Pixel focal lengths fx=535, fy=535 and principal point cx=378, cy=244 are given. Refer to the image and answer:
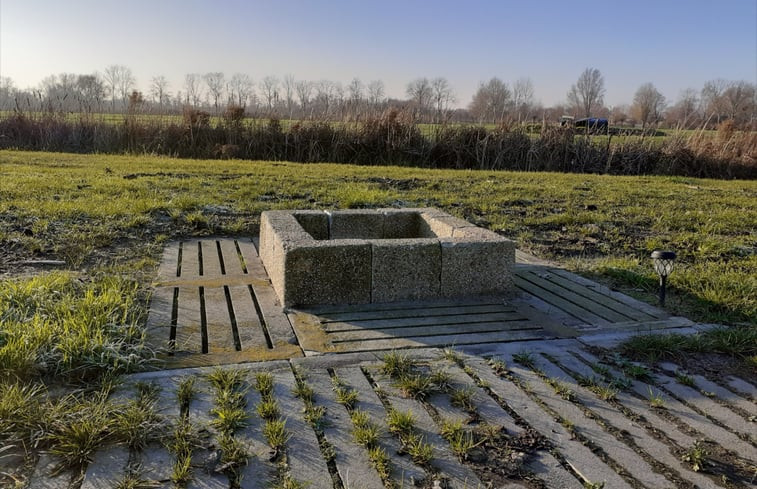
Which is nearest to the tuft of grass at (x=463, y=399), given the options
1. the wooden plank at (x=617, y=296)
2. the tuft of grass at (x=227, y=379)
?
the tuft of grass at (x=227, y=379)

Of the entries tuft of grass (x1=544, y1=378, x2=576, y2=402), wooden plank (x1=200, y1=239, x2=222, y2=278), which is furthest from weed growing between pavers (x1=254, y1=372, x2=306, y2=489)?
wooden plank (x1=200, y1=239, x2=222, y2=278)

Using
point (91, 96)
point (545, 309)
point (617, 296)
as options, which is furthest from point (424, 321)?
point (91, 96)

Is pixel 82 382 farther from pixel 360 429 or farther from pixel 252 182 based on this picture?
pixel 252 182

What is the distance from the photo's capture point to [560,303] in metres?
3.76

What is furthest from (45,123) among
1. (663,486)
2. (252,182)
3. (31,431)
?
(663,486)

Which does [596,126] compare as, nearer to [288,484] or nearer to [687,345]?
[687,345]

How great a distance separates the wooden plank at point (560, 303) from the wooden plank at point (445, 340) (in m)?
0.45

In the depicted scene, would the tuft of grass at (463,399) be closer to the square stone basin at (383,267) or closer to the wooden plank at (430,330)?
the wooden plank at (430,330)

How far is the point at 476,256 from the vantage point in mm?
3789

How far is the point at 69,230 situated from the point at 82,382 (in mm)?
3312

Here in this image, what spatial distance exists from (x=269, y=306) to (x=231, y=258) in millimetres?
1257

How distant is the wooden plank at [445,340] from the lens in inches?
115

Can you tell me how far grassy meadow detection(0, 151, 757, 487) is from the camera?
2.33 metres

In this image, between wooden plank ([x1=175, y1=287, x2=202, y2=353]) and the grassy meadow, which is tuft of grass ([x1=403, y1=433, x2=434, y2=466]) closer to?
the grassy meadow
